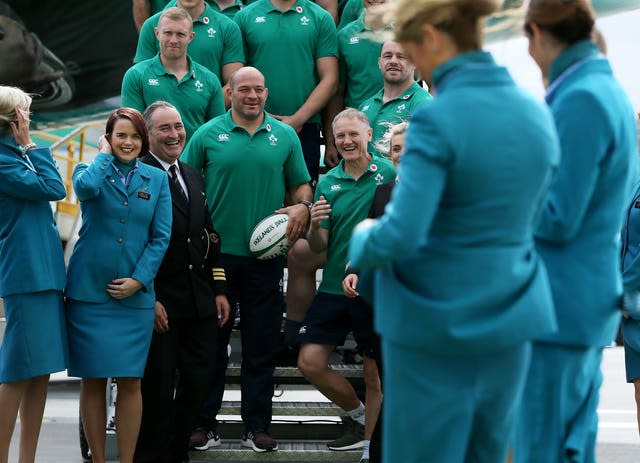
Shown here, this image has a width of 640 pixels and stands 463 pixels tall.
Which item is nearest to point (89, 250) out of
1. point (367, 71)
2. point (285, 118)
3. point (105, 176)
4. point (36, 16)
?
point (105, 176)

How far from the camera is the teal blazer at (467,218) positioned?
9.21 ft

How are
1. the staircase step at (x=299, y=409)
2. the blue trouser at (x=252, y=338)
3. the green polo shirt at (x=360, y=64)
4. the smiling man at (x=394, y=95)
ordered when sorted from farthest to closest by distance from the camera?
the green polo shirt at (x=360, y=64) < the smiling man at (x=394, y=95) < the staircase step at (x=299, y=409) < the blue trouser at (x=252, y=338)

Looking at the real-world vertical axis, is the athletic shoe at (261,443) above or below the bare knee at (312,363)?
below

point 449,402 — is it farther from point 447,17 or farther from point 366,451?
point 366,451

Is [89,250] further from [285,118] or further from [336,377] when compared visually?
[285,118]

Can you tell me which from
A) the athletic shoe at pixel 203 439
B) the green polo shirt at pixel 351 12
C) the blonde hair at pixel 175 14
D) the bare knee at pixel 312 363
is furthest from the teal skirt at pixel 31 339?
the green polo shirt at pixel 351 12

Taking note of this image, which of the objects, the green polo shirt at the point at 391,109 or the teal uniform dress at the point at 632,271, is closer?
the teal uniform dress at the point at 632,271

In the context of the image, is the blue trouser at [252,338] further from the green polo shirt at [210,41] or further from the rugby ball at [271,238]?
the green polo shirt at [210,41]

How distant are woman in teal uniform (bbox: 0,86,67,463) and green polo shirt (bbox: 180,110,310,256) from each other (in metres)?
1.21

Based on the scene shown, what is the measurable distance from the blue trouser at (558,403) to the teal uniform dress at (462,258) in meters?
0.36

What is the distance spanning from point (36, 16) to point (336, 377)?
33.4 feet

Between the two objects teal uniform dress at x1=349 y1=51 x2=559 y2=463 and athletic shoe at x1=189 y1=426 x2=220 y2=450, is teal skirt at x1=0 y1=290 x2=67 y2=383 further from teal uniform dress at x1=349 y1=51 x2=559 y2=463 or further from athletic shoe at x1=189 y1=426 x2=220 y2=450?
teal uniform dress at x1=349 y1=51 x2=559 y2=463

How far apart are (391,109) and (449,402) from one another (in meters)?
4.68

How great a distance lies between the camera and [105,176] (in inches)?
228
